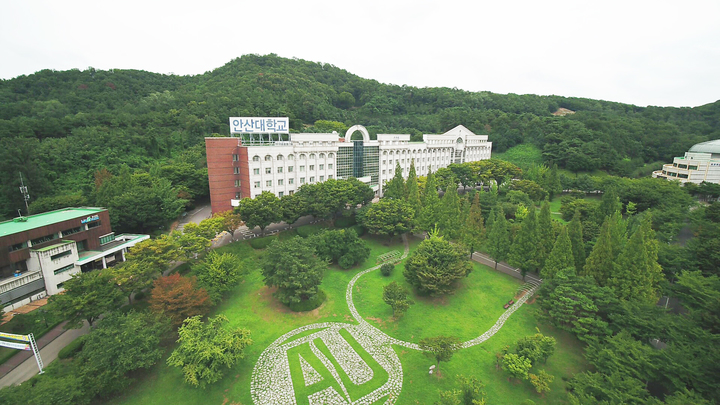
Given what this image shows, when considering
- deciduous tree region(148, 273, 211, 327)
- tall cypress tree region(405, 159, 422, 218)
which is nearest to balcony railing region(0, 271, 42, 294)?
deciduous tree region(148, 273, 211, 327)

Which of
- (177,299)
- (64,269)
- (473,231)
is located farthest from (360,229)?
(64,269)

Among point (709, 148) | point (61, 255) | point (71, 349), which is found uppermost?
point (709, 148)

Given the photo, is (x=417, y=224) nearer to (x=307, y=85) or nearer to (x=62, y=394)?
(x=62, y=394)

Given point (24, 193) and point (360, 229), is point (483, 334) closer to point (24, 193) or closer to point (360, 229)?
point (360, 229)

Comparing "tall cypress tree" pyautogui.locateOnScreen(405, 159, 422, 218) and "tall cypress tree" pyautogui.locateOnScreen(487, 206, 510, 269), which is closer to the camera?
"tall cypress tree" pyautogui.locateOnScreen(487, 206, 510, 269)

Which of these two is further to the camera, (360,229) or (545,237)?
(360,229)

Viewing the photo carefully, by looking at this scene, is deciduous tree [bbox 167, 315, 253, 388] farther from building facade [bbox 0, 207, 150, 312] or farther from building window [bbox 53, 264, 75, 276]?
building window [bbox 53, 264, 75, 276]

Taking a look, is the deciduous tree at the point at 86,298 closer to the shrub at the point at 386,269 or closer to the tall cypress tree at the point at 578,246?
the shrub at the point at 386,269
